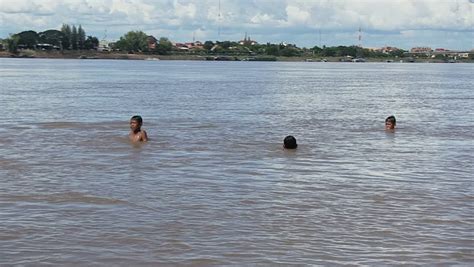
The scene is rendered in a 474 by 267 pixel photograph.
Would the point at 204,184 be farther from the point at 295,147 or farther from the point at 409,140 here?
the point at 409,140

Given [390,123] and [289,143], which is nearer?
[289,143]

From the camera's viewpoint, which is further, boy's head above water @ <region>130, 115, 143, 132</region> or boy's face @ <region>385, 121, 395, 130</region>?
boy's face @ <region>385, 121, 395, 130</region>

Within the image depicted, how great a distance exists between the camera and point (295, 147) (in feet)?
70.7

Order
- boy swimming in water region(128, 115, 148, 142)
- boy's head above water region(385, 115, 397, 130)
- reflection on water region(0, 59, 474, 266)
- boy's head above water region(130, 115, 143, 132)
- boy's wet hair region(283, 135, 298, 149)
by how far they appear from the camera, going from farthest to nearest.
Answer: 1. boy's head above water region(385, 115, 397, 130)
2. boy swimming in water region(128, 115, 148, 142)
3. boy's head above water region(130, 115, 143, 132)
4. boy's wet hair region(283, 135, 298, 149)
5. reflection on water region(0, 59, 474, 266)

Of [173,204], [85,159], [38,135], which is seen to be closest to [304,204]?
[173,204]

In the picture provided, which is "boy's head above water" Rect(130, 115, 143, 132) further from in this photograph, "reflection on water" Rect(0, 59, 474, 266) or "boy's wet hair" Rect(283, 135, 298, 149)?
"boy's wet hair" Rect(283, 135, 298, 149)

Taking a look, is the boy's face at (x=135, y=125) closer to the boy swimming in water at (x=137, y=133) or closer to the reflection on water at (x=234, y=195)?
the boy swimming in water at (x=137, y=133)

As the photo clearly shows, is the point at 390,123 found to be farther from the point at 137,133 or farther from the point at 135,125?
the point at 135,125

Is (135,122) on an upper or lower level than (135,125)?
upper

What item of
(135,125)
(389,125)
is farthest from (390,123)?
(135,125)

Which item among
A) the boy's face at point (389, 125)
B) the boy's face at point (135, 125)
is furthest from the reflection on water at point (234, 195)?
the boy's face at point (389, 125)

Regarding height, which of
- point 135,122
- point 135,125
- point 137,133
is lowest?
point 137,133

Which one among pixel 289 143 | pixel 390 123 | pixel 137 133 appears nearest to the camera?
pixel 289 143

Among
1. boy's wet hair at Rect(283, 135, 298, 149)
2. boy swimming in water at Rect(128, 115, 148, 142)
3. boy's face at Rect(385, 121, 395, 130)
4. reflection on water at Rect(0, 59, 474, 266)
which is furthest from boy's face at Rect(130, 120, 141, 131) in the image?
boy's face at Rect(385, 121, 395, 130)
